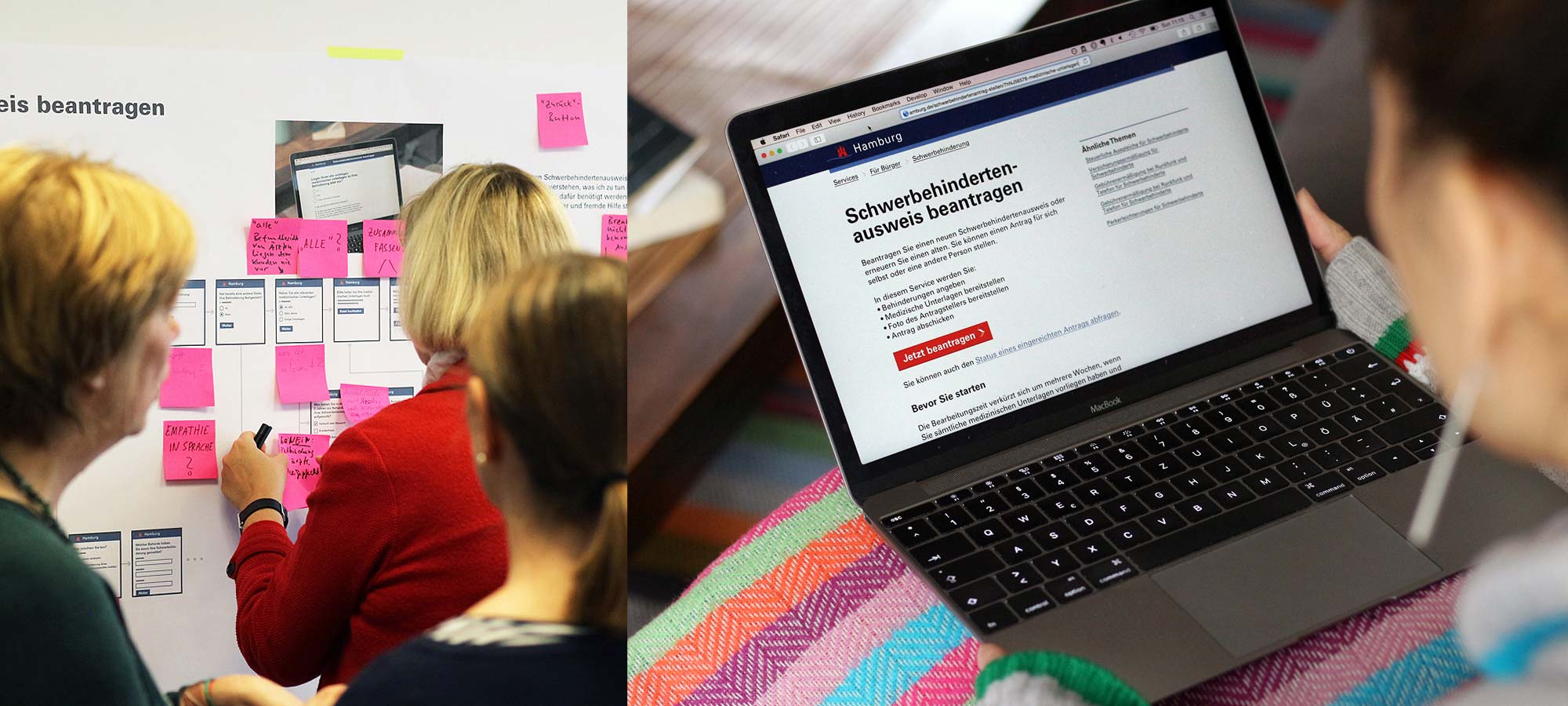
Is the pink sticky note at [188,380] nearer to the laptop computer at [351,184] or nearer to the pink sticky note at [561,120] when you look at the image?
the laptop computer at [351,184]

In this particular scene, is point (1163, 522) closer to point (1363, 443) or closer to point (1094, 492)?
point (1094, 492)

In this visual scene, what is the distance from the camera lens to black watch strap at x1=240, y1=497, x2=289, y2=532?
58cm

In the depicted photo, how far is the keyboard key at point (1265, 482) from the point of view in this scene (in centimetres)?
67

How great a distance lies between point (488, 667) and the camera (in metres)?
0.58

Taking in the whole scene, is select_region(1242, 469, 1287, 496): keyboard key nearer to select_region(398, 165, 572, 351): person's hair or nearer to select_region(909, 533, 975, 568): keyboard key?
select_region(909, 533, 975, 568): keyboard key

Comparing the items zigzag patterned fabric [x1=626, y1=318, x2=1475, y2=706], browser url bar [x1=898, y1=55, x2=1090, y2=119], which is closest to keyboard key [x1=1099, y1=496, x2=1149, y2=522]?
zigzag patterned fabric [x1=626, y1=318, x2=1475, y2=706]

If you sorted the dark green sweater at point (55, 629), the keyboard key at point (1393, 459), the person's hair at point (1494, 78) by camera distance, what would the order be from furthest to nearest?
1. the keyboard key at point (1393, 459)
2. the dark green sweater at point (55, 629)
3. the person's hair at point (1494, 78)

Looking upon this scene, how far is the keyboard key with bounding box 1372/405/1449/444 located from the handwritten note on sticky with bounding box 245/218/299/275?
66 centimetres

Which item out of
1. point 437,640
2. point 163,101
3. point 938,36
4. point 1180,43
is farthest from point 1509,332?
point 938,36

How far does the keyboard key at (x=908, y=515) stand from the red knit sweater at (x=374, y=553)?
221 millimetres

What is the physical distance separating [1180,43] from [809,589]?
17.2 inches

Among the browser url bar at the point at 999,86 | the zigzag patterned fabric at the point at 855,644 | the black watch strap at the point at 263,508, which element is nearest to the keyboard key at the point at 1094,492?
the zigzag patterned fabric at the point at 855,644

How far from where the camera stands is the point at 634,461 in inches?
35.5

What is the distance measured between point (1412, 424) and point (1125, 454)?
19 cm
